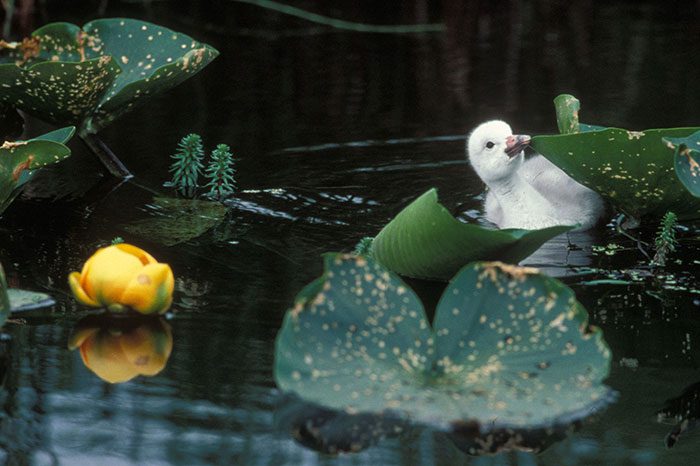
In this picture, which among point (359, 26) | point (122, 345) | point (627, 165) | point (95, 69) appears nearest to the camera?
point (122, 345)

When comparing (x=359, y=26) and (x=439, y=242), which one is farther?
(x=359, y=26)

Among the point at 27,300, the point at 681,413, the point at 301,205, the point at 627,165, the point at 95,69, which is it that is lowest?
the point at 681,413

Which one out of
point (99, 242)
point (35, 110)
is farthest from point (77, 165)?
point (99, 242)

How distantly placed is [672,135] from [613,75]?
2.03 metres

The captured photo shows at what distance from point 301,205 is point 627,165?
777 millimetres

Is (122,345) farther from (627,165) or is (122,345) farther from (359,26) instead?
(359,26)

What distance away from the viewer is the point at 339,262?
1716 millimetres

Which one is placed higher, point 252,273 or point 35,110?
point 35,110

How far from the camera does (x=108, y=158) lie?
3.05 metres

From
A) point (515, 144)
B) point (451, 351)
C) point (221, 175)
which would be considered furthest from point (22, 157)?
point (515, 144)

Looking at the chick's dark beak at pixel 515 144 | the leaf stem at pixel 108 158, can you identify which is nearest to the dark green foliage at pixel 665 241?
the chick's dark beak at pixel 515 144

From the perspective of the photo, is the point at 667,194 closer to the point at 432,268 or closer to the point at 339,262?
the point at 432,268

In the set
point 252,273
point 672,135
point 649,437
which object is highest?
point 672,135

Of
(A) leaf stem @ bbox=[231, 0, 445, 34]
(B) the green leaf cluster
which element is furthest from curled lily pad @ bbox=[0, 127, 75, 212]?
(A) leaf stem @ bbox=[231, 0, 445, 34]
